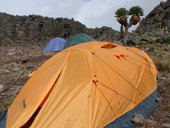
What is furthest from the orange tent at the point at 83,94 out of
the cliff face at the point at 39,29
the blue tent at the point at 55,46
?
the cliff face at the point at 39,29

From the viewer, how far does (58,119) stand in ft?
9.62

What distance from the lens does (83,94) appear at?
3197 mm

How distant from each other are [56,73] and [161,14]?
37.1m

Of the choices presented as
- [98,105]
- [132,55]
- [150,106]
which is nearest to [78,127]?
[98,105]

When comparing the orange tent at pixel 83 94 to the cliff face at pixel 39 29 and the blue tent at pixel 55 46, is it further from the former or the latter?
the cliff face at pixel 39 29

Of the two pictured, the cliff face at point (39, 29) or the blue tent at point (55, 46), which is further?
the cliff face at point (39, 29)

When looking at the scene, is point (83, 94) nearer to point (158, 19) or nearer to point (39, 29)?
point (39, 29)

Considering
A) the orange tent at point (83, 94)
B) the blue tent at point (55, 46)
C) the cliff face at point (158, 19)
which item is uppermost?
the cliff face at point (158, 19)

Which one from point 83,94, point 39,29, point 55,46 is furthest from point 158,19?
point 83,94

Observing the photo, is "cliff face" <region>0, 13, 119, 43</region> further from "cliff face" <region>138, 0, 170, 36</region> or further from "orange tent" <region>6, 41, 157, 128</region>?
"orange tent" <region>6, 41, 157, 128</region>

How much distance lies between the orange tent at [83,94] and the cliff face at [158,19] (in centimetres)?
3035

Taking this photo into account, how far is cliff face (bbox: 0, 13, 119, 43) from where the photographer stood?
31.4 metres

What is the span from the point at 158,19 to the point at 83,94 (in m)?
35.2

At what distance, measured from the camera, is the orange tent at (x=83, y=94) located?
9.72 ft
